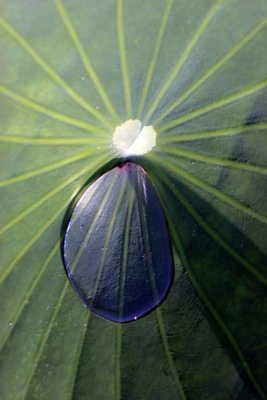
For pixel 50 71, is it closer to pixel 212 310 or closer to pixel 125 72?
A: pixel 125 72

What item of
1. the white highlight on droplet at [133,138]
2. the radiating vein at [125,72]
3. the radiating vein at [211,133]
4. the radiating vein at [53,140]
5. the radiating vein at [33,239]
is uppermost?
the radiating vein at [125,72]

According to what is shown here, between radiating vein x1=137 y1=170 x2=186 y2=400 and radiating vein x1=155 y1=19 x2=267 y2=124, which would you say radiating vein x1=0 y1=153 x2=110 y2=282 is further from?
radiating vein x1=155 y1=19 x2=267 y2=124

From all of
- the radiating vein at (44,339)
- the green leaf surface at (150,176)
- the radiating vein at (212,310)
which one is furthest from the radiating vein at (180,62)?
the radiating vein at (44,339)

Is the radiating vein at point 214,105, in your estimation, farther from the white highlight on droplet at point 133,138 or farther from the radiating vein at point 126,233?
the radiating vein at point 126,233

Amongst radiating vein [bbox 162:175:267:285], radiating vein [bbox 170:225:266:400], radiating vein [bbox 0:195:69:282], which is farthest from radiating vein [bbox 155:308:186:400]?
radiating vein [bbox 0:195:69:282]

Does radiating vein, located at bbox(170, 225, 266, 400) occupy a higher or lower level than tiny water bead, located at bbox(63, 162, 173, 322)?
lower

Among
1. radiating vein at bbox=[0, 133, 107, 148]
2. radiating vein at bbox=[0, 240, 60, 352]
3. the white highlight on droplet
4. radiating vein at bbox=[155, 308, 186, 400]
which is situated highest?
radiating vein at bbox=[0, 133, 107, 148]
